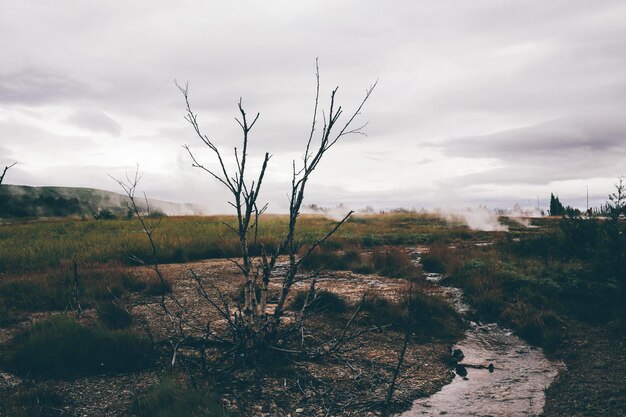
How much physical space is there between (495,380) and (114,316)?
6629mm

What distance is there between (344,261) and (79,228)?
739 inches

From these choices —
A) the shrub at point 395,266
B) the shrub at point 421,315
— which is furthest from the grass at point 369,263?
the shrub at point 421,315

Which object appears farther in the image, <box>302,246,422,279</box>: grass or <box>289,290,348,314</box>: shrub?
<box>302,246,422,279</box>: grass

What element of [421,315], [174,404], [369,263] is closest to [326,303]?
[421,315]

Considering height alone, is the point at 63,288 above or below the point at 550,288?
below

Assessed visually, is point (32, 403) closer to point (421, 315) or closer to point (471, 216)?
point (421, 315)

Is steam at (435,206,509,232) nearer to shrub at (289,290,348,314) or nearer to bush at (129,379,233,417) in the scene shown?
shrub at (289,290,348,314)

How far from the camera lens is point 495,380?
6102mm

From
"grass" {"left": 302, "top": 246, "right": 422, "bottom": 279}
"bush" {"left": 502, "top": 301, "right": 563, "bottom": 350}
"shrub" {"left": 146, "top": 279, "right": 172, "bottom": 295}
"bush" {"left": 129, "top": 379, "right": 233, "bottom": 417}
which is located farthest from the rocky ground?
"shrub" {"left": 146, "top": 279, "right": 172, "bottom": 295}

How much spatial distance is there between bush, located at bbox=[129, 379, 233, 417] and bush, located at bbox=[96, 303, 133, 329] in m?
2.75

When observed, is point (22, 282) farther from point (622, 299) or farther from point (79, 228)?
point (79, 228)

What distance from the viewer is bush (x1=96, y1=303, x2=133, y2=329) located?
7.30m

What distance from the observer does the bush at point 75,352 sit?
5758 millimetres

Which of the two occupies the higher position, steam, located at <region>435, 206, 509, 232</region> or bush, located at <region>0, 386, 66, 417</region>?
steam, located at <region>435, 206, 509, 232</region>
